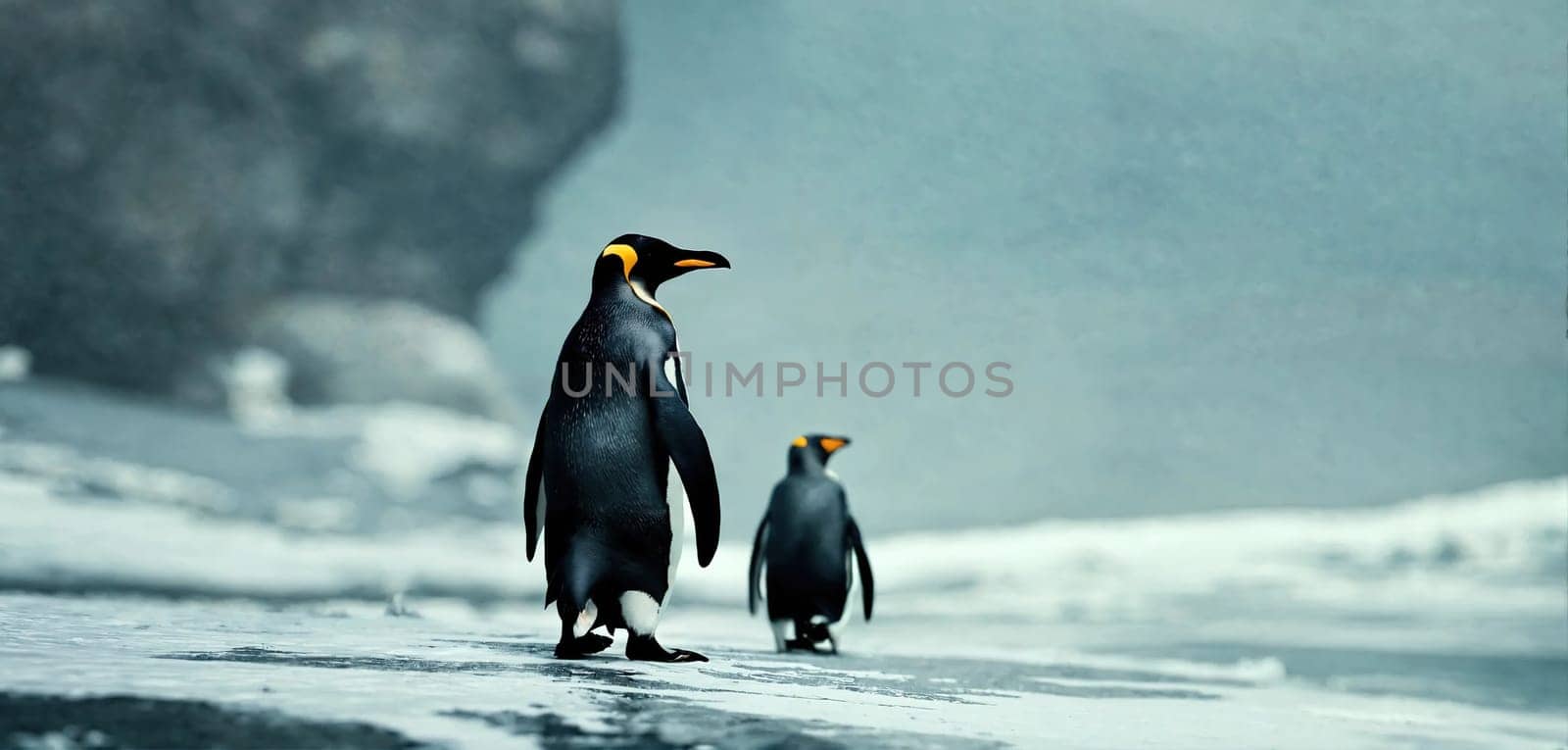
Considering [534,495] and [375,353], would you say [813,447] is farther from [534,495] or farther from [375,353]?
[375,353]

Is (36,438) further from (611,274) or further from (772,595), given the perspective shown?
(611,274)

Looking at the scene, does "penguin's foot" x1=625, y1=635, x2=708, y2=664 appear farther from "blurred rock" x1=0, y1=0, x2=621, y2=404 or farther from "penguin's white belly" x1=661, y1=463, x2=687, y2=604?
"blurred rock" x1=0, y1=0, x2=621, y2=404

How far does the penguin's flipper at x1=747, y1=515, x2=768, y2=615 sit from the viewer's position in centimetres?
468

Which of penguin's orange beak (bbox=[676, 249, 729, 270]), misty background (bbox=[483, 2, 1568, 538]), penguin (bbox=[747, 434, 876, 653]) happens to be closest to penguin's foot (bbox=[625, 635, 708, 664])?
penguin's orange beak (bbox=[676, 249, 729, 270])

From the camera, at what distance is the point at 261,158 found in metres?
12.5

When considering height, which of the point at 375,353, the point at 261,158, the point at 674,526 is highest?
the point at 261,158

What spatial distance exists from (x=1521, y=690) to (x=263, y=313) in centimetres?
1175

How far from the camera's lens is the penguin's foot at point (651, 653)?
2475 mm

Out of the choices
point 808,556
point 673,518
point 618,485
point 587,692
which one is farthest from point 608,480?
point 808,556

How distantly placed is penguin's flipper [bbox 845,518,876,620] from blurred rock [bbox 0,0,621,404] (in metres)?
8.76

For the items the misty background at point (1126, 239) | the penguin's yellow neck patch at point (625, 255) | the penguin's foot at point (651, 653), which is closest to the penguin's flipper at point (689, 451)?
the penguin's foot at point (651, 653)

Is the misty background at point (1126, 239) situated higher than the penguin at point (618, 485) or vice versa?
the misty background at point (1126, 239)

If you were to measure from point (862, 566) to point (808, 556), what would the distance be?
400mm

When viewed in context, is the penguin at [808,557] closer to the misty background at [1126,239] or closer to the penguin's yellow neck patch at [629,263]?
the penguin's yellow neck patch at [629,263]
